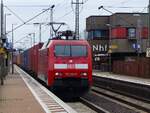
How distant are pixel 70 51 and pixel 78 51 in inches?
16.5

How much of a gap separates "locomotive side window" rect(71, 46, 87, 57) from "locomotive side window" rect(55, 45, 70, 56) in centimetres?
26

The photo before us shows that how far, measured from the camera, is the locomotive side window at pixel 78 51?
27.6m

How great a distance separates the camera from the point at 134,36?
9775cm

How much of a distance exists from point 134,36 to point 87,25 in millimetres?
14427

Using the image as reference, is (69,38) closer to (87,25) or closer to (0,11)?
(0,11)

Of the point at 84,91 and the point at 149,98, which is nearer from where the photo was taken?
the point at 84,91

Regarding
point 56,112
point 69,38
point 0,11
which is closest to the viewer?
point 56,112

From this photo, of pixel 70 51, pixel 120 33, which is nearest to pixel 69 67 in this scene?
pixel 70 51

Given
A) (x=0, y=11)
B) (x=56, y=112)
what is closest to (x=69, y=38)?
(x=56, y=112)

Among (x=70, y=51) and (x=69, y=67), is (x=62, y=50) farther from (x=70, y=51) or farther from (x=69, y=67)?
(x=69, y=67)

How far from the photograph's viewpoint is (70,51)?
2775 centimetres

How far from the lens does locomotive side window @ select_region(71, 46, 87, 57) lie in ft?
90.6

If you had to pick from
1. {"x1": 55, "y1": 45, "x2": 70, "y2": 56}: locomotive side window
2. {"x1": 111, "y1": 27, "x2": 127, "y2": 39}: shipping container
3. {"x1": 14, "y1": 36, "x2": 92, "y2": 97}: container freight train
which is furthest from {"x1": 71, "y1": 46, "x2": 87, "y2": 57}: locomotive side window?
{"x1": 111, "y1": 27, "x2": 127, "y2": 39}: shipping container

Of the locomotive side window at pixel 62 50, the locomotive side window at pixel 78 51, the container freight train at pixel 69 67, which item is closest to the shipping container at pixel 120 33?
the container freight train at pixel 69 67
